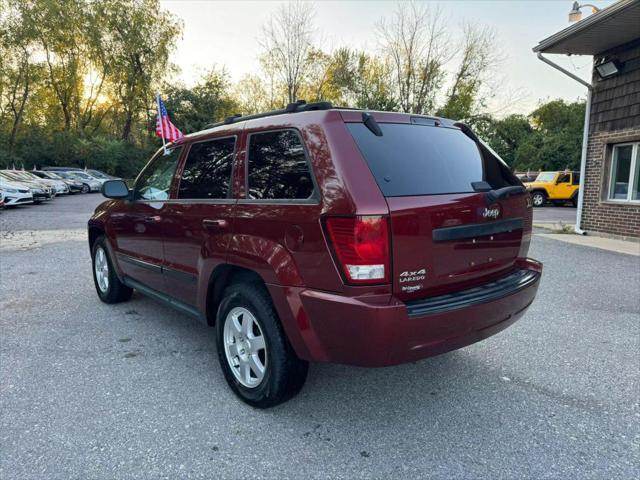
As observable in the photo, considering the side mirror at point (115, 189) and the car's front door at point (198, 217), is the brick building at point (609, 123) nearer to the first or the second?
the car's front door at point (198, 217)

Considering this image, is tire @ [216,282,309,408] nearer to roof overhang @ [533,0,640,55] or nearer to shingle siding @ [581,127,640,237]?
roof overhang @ [533,0,640,55]

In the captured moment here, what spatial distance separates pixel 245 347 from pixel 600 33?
10.1 metres

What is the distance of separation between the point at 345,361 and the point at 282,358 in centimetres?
43

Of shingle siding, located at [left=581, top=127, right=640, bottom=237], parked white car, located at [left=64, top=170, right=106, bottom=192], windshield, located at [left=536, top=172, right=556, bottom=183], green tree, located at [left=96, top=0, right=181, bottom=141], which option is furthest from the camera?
green tree, located at [left=96, top=0, right=181, bottom=141]

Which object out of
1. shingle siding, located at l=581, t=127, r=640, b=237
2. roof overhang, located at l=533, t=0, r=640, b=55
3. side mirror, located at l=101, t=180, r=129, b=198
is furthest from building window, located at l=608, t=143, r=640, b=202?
side mirror, located at l=101, t=180, r=129, b=198

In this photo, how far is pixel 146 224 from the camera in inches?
151

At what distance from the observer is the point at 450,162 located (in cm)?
270

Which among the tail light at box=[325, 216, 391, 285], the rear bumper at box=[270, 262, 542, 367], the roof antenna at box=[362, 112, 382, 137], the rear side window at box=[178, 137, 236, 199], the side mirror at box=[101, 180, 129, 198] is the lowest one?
the rear bumper at box=[270, 262, 542, 367]

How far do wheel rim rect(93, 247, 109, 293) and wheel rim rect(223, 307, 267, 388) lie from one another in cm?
264

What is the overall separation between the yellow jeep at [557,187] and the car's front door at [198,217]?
20.4m

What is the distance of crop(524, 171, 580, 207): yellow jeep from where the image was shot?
67.8 ft

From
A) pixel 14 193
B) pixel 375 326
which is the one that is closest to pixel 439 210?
pixel 375 326

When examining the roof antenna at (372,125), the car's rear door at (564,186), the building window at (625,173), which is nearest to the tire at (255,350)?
the roof antenna at (372,125)

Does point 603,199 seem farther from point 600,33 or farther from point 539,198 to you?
point 539,198
